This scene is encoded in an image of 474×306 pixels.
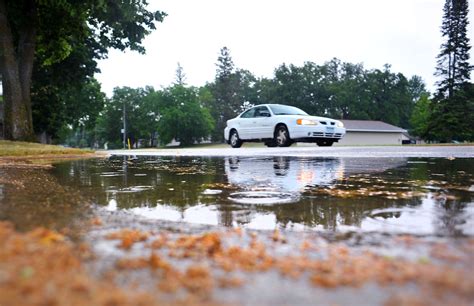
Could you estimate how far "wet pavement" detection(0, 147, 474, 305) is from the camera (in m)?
1.41

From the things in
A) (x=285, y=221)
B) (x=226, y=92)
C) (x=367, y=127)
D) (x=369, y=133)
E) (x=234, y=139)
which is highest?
(x=226, y=92)

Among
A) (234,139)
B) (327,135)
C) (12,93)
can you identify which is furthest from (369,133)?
(12,93)

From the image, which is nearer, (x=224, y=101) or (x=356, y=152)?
(x=356, y=152)

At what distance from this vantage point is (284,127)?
555 inches

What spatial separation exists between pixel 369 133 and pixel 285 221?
61335mm

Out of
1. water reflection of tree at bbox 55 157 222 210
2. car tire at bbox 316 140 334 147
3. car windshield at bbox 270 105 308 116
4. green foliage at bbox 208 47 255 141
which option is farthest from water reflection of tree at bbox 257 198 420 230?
green foliage at bbox 208 47 255 141

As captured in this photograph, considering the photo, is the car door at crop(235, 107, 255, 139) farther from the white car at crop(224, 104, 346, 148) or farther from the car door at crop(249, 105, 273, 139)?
the car door at crop(249, 105, 273, 139)

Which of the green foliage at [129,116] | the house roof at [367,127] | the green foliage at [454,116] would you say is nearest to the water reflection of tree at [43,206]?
the green foliage at [454,116]

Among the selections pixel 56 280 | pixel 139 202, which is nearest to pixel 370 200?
pixel 139 202

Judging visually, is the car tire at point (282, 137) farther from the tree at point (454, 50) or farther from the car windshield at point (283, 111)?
the tree at point (454, 50)

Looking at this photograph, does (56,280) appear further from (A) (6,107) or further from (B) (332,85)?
(B) (332,85)

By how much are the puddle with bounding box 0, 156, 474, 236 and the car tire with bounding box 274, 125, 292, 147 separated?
907cm

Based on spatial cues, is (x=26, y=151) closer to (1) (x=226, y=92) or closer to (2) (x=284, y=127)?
(2) (x=284, y=127)

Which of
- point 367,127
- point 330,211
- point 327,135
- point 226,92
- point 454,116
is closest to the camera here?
point 330,211
